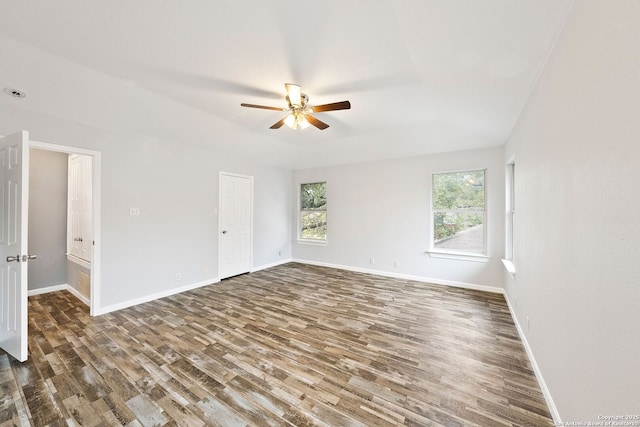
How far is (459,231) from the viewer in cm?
436

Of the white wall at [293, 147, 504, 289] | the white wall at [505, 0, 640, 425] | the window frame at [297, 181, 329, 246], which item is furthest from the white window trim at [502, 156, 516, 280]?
the window frame at [297, 181, 329, 246]

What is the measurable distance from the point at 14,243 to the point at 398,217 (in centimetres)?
512

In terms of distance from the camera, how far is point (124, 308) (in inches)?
131

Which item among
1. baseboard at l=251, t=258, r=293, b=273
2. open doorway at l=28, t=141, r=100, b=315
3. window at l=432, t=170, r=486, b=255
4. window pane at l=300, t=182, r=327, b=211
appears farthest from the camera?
window pane at l=300, t=182, r=327, b=211

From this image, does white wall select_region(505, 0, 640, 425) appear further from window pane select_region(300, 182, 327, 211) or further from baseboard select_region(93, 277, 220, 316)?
baseboard select_region(93, 277, 220, 316)

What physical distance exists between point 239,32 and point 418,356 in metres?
3.21

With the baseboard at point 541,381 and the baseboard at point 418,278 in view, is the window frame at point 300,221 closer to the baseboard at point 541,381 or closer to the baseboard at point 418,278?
the baseboard at point 418,278

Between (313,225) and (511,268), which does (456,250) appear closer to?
(511,268)

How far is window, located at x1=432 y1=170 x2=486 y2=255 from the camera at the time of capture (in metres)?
4.17

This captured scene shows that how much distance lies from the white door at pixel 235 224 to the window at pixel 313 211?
5.00 feet

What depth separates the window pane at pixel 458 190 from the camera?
4.18 m

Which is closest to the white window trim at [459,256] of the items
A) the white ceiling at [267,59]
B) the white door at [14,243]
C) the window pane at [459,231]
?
the window pane at [459,231]

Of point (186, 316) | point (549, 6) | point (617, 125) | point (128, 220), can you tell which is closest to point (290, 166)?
point (128, 220)

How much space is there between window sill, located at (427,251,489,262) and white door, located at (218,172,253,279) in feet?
12.3
